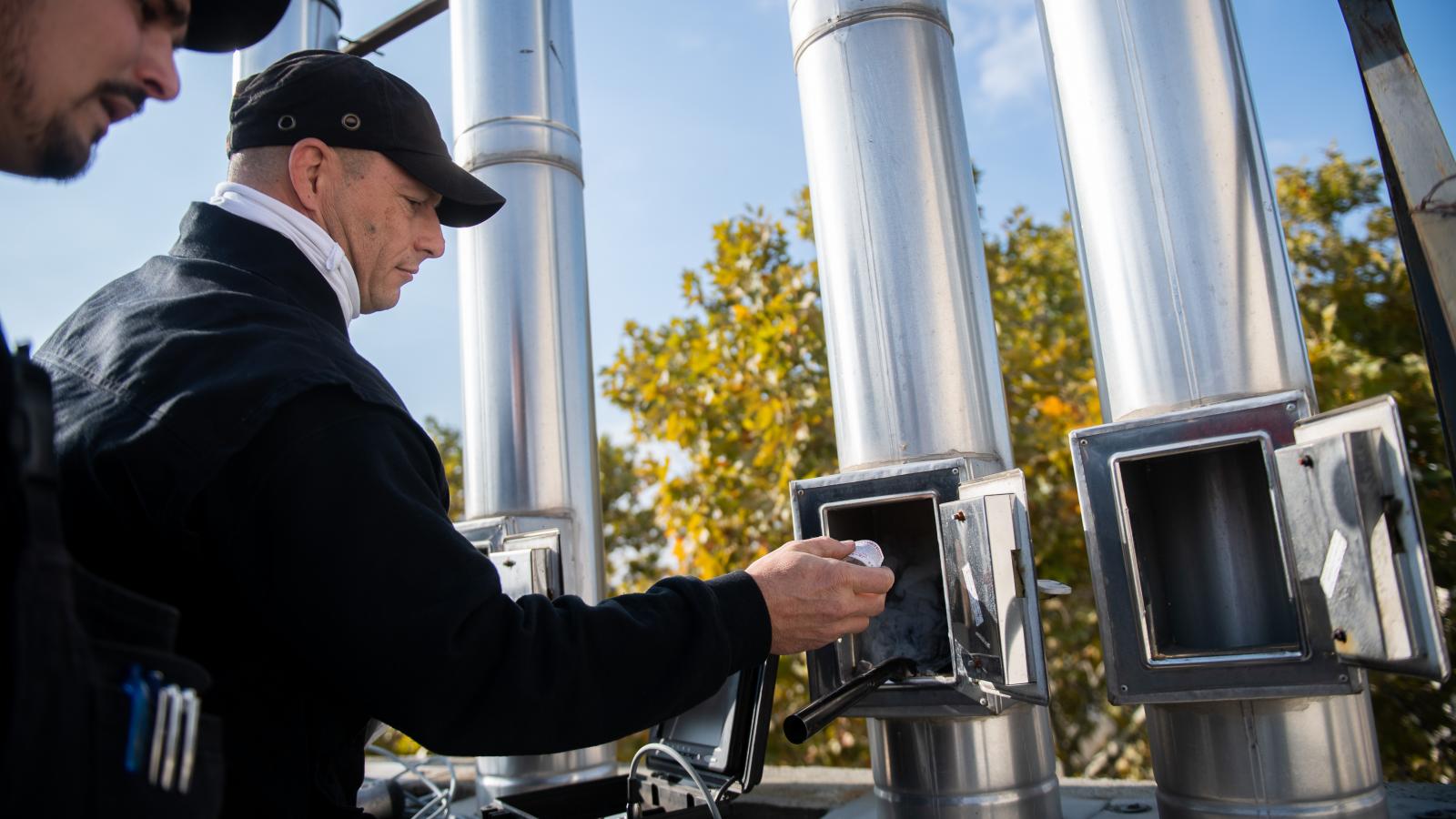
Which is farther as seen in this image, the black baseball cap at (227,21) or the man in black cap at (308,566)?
the black baseball cap at (227,21)

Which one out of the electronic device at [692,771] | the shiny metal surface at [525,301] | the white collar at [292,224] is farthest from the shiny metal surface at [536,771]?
the white collar at [292,224]

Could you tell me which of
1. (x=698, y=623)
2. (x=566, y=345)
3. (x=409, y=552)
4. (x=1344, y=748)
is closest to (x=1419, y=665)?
(x=1344, y=748)

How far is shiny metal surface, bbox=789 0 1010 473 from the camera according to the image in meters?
1.68

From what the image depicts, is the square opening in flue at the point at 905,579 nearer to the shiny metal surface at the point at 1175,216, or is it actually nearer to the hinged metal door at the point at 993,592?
the hinged metal door at the point at 993,592

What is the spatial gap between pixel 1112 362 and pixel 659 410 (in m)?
3.22

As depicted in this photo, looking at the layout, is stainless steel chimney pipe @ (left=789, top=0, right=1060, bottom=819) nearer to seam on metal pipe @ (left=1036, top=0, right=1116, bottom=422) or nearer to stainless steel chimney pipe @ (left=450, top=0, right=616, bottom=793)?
seam on metal pipe @ (left=1036, top=0, right=1116, bottom=422)

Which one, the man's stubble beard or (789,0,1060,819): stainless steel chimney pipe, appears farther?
(789,0,1060,819): stainless steel chimney pipe

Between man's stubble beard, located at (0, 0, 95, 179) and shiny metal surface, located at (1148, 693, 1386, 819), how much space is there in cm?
155

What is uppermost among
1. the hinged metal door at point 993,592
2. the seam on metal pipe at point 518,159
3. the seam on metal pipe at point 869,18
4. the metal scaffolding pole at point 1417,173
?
the seam on metal pipe at point 518,159

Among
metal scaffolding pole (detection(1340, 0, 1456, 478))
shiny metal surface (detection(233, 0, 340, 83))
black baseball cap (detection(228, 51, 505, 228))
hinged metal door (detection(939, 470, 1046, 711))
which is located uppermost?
shiny metal surface (detection(233, 0, 340, 83))

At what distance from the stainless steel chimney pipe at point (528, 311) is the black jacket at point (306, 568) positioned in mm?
1233

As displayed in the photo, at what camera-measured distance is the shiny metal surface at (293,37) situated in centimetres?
293

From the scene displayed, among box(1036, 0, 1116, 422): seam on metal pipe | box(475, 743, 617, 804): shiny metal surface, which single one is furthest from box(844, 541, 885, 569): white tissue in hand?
box(475, 743, 617, 804): shiny metal surface

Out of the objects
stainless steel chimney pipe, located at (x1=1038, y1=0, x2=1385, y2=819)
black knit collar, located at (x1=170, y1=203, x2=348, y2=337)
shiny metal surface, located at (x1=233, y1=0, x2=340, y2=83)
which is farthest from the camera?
shiny metal surface, located at (x1=233, y1=0, x2=340, y2=83)
